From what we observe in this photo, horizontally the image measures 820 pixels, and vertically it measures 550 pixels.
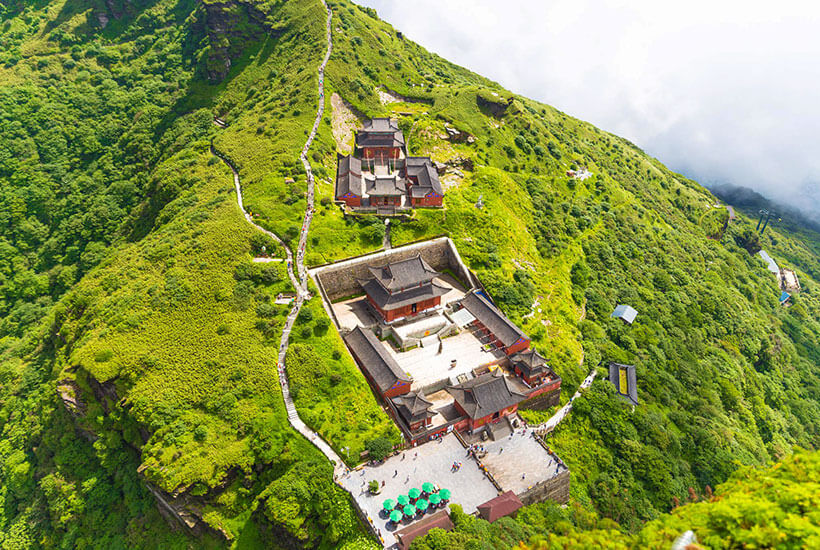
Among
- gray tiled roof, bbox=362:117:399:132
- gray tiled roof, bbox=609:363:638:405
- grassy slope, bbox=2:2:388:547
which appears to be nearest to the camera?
grassy slope, bbox=2:2:388:547

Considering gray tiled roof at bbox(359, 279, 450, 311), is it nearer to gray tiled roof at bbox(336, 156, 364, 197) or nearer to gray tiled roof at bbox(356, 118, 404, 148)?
gray tiled roof at bbox(336, 156, 364, 197)

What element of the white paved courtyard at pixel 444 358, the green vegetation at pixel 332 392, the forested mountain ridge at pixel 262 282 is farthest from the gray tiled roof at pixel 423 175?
the green vegetation at pixel 332 392

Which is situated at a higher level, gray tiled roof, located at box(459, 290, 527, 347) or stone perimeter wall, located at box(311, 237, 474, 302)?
stone perimeter wall, located at box(311, 237, 474, 302)

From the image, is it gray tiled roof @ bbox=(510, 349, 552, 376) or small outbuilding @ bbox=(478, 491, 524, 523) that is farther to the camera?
gray tiled roof @ bbox=(510, 349, 552, 376)

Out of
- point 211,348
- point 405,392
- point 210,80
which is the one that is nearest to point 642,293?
point 405,392

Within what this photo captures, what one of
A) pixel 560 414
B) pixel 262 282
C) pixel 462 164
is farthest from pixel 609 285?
pixel 262 282

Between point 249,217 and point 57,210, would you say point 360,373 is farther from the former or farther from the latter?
point 57,210

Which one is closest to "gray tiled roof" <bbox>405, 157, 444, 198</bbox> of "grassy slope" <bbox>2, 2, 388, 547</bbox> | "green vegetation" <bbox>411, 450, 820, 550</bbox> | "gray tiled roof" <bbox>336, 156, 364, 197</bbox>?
"gray tiled roof" <bbox>336, 156, 364, 197</bbox>
